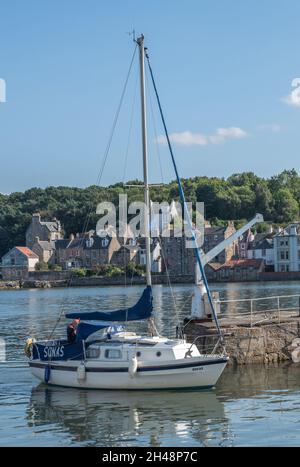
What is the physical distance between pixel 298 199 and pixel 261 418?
183 m

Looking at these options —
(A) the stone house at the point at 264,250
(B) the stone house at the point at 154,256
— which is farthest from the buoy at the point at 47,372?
(A) the stone house at the point at 264,250

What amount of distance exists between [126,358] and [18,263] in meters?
139

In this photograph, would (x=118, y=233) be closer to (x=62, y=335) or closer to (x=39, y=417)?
(x=62, y=335)

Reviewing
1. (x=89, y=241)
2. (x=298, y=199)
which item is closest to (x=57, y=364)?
(x=89, y=241)

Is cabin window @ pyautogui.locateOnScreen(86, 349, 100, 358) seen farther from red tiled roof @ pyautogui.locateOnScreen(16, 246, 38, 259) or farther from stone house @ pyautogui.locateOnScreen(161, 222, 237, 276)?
red tiled roof @ pyautogui.locateOnScreen(16, 246, 38, 259)

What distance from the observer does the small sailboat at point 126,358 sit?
76.3ft

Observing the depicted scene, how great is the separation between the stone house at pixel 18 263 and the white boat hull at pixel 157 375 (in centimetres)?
13437

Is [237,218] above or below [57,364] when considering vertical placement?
above

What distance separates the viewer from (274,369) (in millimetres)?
27078

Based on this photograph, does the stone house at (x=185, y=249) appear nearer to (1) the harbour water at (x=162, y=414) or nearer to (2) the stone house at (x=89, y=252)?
(2) the stone house at (x=89, y=252)

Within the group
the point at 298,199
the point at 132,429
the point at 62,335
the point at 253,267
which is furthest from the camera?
the point at 298,199

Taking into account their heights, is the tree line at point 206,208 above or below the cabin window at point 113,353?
above

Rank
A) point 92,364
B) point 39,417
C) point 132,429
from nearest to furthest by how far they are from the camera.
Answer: point 132,429 < point 39,417 < point 92,364

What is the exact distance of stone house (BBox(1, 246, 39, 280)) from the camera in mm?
157500
